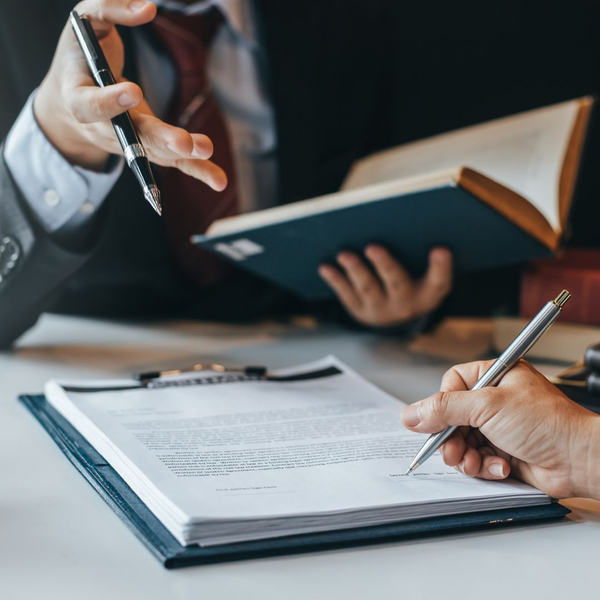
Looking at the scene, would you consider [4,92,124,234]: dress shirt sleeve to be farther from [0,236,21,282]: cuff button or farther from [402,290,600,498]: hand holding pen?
[402,290,600,498]: hand holding pen

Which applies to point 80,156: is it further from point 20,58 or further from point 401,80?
point 401,80

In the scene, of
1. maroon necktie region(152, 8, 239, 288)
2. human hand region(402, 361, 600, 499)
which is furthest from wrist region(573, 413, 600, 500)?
maroon necktie region(152, 8, 239, 288)

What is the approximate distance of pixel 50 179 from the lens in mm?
893

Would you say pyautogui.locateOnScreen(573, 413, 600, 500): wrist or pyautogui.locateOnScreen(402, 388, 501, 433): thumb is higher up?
pyautogui.locateOnScreen(402, 388, 501, 433): thumb

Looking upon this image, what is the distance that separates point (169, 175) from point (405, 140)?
Result: 2.40 feet

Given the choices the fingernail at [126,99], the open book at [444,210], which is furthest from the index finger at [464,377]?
the fingernail at [126,99]

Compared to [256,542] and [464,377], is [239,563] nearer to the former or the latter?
[256,542]

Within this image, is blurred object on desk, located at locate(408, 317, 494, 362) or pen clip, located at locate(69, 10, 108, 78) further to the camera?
blurred object on desk, located at locate(408, 317, 494, 362)

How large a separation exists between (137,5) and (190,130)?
52 centimetres

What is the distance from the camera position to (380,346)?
1110 mm

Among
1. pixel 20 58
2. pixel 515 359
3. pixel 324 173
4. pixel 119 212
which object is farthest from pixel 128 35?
pixel 515 359

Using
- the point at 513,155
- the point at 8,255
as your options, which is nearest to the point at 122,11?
the point at 8,255

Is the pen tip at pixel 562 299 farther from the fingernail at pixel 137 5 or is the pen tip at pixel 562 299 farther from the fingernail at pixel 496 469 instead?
the fingernail at pixel 137 5

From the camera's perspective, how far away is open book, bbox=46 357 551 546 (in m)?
0.45
